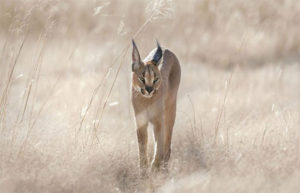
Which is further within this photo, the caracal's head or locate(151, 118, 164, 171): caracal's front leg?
locate(151, 118, 164, 171): caracal's front leg

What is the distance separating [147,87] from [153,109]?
17.9 inches

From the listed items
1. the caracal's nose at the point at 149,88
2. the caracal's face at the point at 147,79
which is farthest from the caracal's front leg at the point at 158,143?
the caracal's nose at the point at 149,88

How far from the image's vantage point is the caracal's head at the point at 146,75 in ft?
20.7

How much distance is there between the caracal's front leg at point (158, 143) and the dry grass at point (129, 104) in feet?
0.48

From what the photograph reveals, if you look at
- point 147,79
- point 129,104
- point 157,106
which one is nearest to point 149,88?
point 147,79

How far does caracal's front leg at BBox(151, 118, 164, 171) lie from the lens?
6590 millimetres

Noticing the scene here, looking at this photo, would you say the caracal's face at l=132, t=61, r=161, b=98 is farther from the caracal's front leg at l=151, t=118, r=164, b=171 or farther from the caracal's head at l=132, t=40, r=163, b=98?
the caracal's front leg at l=151, t=118, r=164, b=171

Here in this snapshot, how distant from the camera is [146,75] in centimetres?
630

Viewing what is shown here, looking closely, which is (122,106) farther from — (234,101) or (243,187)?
(243,187)

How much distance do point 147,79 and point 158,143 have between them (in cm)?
73

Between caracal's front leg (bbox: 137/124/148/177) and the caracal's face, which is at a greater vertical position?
the caracal's face

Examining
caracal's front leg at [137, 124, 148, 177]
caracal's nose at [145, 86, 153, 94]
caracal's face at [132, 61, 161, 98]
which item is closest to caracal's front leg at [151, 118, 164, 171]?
caracal's front leg at [137, 124, 148, 177]

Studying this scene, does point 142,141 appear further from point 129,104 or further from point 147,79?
point 129,104

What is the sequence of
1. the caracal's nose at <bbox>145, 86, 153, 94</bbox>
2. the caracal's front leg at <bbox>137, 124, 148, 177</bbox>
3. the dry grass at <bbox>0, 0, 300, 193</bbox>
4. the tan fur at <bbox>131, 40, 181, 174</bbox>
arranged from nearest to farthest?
the dry grass at <bbox>0, 0, 300, 193</bbox> < the caracal's nose at <bbox>145, 86, 153, 94</bbox> < the tan fur at <bbox>131, 40, 181, 174</bbox> < the caracal's front leg at <bbox>137, 124, 148, 177</bbox>
